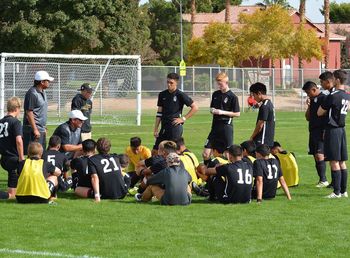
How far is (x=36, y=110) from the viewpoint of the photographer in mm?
15125

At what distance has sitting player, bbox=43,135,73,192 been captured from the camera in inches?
555

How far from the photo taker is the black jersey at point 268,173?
1350 centimetres

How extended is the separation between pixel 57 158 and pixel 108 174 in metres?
0.98

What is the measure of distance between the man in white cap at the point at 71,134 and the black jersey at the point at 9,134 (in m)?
1.55

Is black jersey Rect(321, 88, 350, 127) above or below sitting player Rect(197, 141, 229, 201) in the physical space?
above

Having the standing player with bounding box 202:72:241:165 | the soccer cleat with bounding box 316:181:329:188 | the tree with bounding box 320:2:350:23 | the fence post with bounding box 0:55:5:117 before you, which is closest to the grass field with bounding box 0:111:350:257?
the soccer cleat with bounding box 316:181:329:188

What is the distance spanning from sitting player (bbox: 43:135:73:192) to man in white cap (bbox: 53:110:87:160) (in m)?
0.45

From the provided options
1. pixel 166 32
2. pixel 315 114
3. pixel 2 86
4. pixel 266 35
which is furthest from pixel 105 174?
pixel 166 32

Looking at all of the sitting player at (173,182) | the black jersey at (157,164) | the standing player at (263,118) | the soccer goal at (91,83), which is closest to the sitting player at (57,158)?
the black jersey at (157,164)

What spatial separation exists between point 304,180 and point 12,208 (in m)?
6.38

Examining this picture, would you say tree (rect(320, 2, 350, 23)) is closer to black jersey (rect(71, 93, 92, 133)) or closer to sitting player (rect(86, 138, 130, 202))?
black jersey (rect(71, 93, 92, 133))

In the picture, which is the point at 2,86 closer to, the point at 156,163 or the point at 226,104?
the point at 226,104

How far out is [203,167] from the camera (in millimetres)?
14602

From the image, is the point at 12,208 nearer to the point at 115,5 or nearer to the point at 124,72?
the point at 124,72
